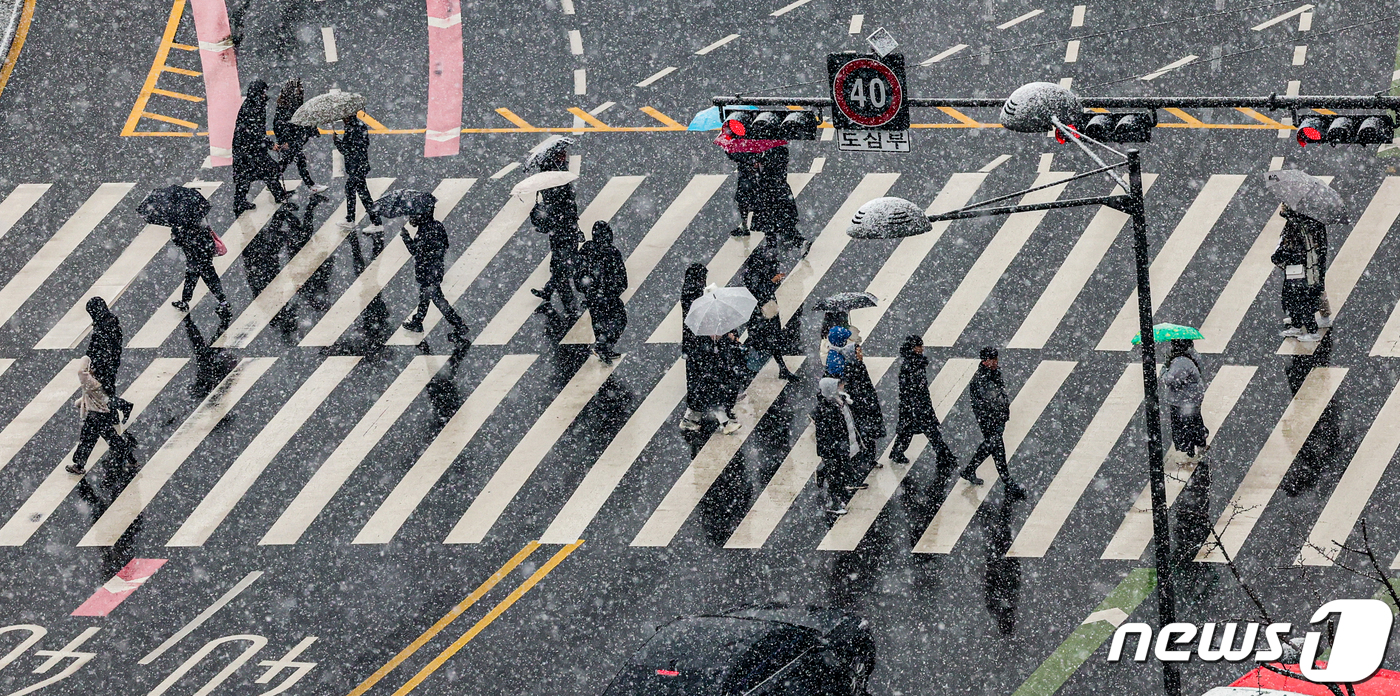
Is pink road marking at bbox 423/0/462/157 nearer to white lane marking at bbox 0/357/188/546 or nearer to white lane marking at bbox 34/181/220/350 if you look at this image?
white lane marking at bbox 34/181/220/350

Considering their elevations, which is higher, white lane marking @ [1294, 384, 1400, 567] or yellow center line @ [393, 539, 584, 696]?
yellow center line @ [393, 539, 584, 696]

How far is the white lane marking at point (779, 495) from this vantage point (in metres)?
16.6

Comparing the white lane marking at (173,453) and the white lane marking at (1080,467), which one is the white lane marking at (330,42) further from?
the white lane marking at (1080,467)

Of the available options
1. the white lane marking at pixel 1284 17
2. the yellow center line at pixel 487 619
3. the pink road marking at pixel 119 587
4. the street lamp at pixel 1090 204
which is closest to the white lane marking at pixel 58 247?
the pink road marking at pixel 119 587

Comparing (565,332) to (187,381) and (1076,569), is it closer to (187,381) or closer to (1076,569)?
(187,381)

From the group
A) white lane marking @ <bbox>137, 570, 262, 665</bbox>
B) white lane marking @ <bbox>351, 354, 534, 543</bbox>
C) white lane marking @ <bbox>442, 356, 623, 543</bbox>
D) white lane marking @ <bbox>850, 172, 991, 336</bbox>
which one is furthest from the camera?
white lane marking @ <bbox>850, 172, 991, 336</bbox>

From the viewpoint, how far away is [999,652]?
49.2ft

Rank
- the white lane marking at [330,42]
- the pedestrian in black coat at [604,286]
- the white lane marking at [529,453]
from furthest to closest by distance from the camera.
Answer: the white lane marking at [330,42]
the pedestrian in black coat at [604,286]
the white lane marking at [529,453]

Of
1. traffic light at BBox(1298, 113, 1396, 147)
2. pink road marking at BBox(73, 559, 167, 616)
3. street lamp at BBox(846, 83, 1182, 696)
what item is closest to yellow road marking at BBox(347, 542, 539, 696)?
pink road marking at BBox(73, 559, 167, 616)

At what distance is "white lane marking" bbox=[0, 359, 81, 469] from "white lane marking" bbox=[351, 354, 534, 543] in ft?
13.5

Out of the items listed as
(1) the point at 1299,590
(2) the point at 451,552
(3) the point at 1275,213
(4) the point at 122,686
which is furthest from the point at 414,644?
(3) the point at 1275,213

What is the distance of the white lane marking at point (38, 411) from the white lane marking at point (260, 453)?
2.33 meters

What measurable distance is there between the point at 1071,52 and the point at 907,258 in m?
4.44

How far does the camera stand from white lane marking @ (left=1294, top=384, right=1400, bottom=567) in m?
15.8
